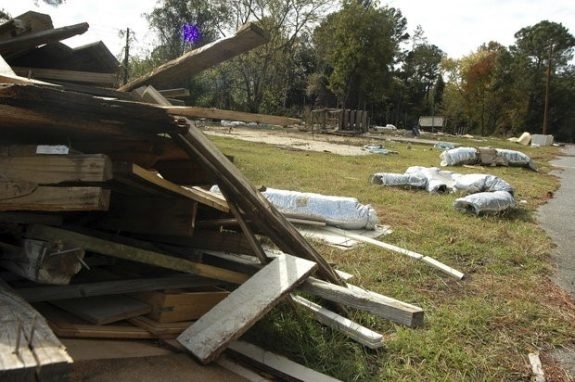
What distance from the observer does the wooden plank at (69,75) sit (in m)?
3.45

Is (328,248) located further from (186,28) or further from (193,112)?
(186,28)

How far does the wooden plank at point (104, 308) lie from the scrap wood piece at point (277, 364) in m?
0.52

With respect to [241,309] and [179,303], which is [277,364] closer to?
[241,309]

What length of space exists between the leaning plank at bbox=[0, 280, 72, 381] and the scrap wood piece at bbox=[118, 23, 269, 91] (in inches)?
67.3

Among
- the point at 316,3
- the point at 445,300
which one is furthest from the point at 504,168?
the point at 316,3

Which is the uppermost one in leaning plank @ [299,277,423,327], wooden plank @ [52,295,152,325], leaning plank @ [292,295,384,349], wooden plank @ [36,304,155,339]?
leaning plank @ [299,277,423,327]

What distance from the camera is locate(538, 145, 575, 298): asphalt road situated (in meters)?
4.50

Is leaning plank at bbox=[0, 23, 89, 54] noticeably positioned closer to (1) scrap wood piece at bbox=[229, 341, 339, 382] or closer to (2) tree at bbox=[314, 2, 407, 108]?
(1) scrap wood piece at bbox=[229, 341, 339, 382]

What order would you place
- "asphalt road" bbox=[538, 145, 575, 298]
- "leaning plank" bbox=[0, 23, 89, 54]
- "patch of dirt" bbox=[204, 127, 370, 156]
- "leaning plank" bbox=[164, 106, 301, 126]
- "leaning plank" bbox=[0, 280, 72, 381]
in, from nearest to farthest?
"leaning plank" bbox=[0, 280, 72, 381] < "leaning plank" bbox=[164, 106, 301, 126] < "leaning plank" bbox=[0, 23, 89, 54] < "asphalt road" bbox=[538, 145, 575, 298] < "patch of dirt" bbox=[204, 127, 370, 156]

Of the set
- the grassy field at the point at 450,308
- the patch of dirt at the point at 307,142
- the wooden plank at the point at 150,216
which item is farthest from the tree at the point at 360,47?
the wooden plank at the point at 150,216

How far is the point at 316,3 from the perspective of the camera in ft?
120

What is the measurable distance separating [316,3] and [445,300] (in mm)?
35844

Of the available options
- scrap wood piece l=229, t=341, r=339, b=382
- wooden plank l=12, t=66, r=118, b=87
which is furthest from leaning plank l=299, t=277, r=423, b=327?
wooden plank l=12, t=66, r=118, b=87

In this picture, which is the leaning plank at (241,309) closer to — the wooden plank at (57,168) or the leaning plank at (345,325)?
the leaning plank at (345,325)
